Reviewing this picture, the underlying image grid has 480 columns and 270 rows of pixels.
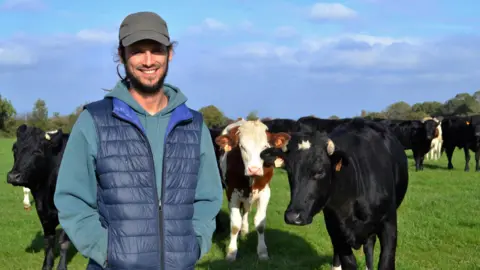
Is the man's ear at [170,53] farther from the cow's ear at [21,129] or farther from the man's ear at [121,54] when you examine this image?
the cow's ear at [21,129]

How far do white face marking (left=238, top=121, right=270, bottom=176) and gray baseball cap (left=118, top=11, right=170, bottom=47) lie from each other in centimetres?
534

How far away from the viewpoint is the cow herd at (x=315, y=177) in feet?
17.6

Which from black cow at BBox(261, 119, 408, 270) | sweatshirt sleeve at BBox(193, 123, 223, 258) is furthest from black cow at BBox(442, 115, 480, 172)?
sweatshirt sleeve at BBox(193, 123, 223, 258)

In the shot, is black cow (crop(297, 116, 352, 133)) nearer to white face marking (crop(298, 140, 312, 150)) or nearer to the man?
white face marking (crop(298, 140, 312, 150))

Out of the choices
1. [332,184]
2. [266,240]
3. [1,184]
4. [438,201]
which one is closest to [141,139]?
[332,184]

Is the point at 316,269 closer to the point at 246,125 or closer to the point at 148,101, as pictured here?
the point at 246,125

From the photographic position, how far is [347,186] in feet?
18.6

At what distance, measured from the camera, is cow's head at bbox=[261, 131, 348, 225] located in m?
5.14

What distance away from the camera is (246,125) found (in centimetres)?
862

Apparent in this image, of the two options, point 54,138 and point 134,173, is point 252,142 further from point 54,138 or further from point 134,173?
point 134,173

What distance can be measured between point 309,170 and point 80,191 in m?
3.00

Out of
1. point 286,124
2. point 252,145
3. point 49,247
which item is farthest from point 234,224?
point 286,124

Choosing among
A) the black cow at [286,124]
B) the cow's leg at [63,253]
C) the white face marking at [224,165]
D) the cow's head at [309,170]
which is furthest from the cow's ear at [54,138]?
the black cow at [286,124]

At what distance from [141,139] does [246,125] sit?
6.00m
